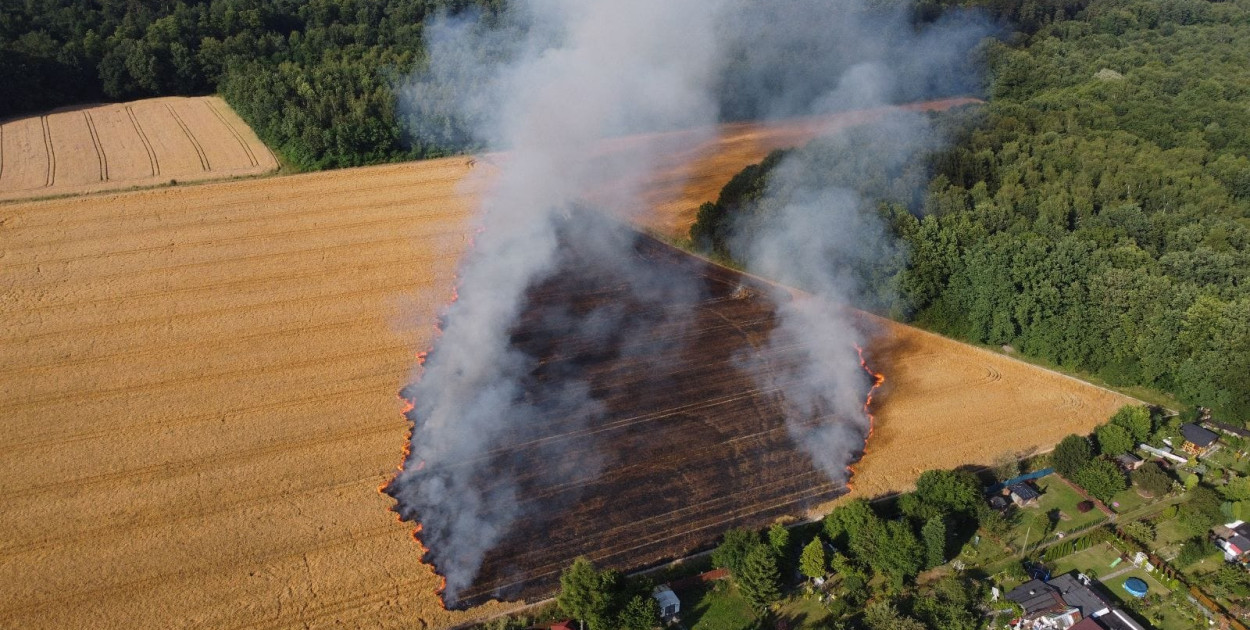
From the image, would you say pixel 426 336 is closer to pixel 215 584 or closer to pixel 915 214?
pixel 215 584

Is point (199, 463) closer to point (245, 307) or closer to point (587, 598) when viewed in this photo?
point (245, 307)

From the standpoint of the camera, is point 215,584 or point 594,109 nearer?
point 215,584

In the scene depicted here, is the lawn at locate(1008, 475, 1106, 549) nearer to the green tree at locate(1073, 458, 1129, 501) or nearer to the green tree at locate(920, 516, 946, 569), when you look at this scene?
the green tree at locate(1073, 458, 1129, 501)

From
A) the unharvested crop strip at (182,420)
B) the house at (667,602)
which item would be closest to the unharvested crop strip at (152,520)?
the unharvested crop strip at (182,420)

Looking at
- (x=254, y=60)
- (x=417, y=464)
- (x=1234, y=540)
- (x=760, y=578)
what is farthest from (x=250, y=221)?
(x=1234, y=540)

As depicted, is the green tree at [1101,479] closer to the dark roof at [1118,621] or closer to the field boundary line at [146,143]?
the dark roof at [1118,621]

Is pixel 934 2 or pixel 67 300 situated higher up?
pixel 934 2

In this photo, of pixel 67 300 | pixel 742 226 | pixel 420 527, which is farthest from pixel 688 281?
pixel 67 300

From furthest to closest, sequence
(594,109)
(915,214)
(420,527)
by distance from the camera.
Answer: (594,109) < (915,214) < (420,527)
